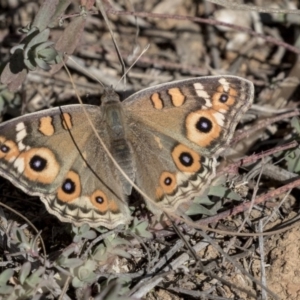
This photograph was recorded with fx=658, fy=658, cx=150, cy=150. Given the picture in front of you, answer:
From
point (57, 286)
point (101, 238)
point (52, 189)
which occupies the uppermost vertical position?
point (52, 189)

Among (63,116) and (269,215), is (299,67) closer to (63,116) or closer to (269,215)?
(269,215)

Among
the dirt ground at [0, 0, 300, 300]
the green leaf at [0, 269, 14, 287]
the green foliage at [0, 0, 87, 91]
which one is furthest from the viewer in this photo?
the green foliage at [0, 0, 87, 91]

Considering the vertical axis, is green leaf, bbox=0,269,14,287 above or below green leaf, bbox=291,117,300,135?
below

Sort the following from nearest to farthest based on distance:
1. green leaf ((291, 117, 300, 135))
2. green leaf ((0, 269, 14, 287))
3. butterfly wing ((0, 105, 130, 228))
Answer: green leaf ((0, 269, 14, 287))
butterfly wing ((0, 105, 130, 228))
green leaf ((291, 117, 300, 135))

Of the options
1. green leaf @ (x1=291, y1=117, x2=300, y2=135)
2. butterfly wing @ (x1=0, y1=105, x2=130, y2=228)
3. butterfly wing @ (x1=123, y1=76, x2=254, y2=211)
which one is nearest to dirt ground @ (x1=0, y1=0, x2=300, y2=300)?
green leaf @ (x1=291, y1=117, x2=300, y2=135)

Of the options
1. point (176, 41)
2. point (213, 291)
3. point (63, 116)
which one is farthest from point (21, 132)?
point (176, 41)

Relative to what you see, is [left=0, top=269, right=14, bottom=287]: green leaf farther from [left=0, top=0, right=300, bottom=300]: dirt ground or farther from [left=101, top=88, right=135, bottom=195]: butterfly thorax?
[left=101, top=88, right=135, bottom=195]: butterfly thorax

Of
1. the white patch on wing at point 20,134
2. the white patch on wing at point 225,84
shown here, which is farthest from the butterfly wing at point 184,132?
the white patch on wing at point 20,134
